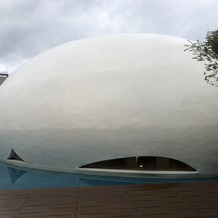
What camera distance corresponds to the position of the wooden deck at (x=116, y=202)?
5.02 m

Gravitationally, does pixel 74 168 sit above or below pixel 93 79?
below

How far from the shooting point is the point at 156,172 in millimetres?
9453

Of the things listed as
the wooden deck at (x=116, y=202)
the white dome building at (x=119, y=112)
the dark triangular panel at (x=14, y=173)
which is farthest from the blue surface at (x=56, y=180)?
the wooden deck at (x=116, y=202)

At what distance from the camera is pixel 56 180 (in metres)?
9.27

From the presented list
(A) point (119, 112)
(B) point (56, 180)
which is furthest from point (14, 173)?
(A) point (119, 112)

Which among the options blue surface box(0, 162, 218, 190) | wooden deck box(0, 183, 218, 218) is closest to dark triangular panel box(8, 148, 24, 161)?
blue surface box(0, 162, 218, 190)

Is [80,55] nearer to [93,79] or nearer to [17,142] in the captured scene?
[93,79]

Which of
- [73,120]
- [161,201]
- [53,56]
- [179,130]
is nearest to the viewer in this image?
[161,201]

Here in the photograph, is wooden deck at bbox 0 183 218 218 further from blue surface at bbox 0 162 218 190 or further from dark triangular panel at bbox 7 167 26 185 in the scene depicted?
dark triangular panel at bbox 7 167 26 185

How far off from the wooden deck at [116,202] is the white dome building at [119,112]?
2.51m

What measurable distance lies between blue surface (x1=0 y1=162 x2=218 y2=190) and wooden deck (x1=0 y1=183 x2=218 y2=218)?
6.53 ft

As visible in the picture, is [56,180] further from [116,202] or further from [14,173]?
[116,202]

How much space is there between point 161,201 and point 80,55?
6.71m

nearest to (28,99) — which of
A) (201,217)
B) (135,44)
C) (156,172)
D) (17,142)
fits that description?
(17,142)
